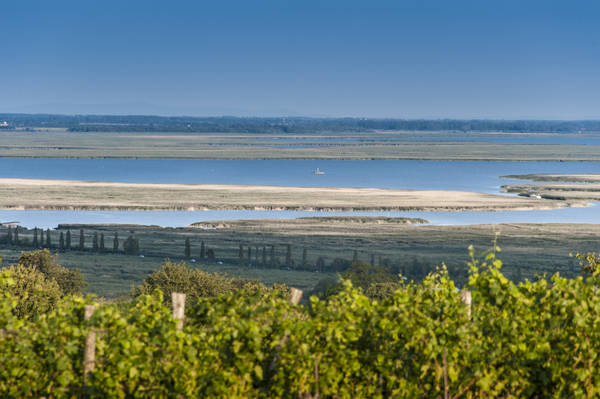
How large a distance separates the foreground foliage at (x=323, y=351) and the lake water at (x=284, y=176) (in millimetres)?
55158

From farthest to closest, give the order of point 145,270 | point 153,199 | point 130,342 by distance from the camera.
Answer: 1. point 153,199
2. point 145,270
3. point 130,342

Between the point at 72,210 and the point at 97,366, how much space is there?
218 feet

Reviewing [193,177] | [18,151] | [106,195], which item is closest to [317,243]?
[106,195]

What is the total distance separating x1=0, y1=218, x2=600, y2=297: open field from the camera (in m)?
46.7

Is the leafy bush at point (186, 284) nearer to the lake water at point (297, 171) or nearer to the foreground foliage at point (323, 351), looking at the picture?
the foreground foliage at point (323, 351)

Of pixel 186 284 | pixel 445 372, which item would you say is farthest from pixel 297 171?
pixel 445 372

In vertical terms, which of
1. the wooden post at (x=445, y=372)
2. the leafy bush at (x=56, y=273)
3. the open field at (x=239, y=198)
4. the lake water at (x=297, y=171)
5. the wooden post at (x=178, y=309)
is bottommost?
the lake water at (x=297, y=171)

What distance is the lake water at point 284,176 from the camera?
6931 centimetres

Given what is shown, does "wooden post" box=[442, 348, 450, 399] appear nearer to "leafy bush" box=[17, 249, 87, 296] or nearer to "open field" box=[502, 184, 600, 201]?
"leafy bush" box=[17, 249, 87, 296]

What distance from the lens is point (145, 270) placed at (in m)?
46.7

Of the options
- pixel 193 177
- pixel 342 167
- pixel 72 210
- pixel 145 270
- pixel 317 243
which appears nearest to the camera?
pixel 145 270

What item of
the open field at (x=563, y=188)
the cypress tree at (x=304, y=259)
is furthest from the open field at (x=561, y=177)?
the cypress tree at (x=304, y=259)

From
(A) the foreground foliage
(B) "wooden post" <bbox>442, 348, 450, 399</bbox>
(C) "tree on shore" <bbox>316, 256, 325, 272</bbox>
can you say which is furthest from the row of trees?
(B) "wooden post" <bbox>442, 348, 450, 399</bbox>

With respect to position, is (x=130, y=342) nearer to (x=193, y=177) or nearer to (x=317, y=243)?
(x=317, y=243)
